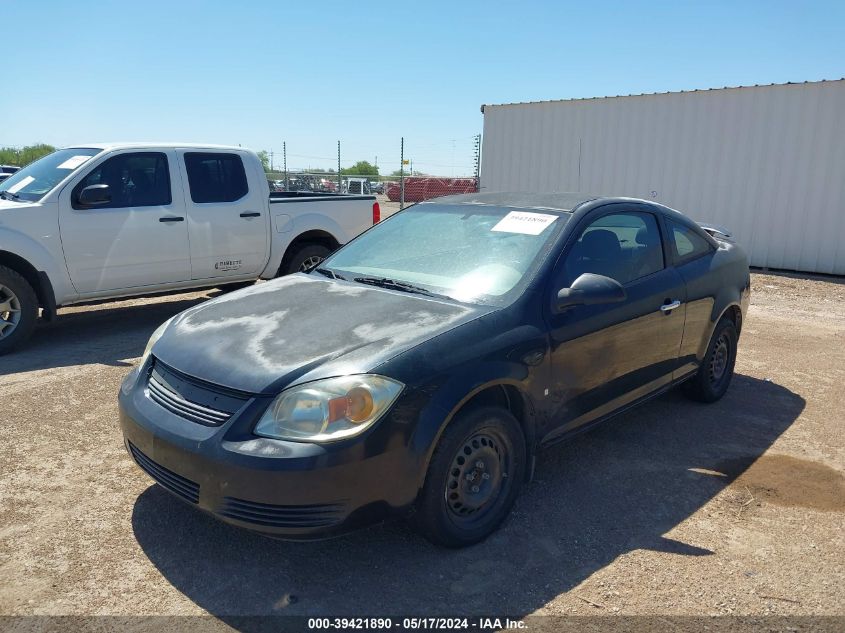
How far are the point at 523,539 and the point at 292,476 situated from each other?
124 centimetres

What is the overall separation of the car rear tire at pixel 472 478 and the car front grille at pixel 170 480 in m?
0.93

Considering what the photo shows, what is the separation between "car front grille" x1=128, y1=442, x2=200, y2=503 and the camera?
2.80m

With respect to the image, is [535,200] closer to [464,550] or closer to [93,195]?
[464,550]

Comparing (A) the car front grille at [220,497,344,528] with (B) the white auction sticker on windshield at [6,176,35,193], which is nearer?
(A) the car front grille at [220,497,344,528]

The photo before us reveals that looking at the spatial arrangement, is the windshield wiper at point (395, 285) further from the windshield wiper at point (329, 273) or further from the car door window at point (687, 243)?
the car door window at point (687, 243)

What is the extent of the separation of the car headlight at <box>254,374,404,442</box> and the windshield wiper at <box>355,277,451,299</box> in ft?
3.05

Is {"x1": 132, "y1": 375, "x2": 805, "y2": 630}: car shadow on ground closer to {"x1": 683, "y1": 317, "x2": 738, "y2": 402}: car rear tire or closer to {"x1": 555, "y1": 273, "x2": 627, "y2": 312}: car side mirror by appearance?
{"x1": 683, "y1": 317, "x2": 738, "y2": 402}: car rear tire

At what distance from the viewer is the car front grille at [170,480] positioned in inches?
110

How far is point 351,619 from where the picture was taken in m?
2.62

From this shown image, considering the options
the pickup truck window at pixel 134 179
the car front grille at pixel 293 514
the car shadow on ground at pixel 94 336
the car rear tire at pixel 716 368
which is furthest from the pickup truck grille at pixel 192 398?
the pickup truck window at pixel 134 179

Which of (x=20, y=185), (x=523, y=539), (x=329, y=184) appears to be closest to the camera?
(x=523, y=539)

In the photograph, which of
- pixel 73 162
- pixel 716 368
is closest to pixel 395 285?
pixel 716 368

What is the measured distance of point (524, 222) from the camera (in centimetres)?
389

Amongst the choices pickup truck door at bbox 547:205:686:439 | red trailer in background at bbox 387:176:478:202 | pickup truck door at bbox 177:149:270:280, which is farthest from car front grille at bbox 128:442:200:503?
red trailer in background at bbox 387:176:478:202
